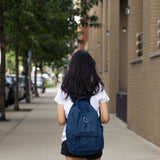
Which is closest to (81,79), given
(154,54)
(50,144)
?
(154,54)

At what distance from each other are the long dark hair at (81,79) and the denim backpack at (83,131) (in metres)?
0.14

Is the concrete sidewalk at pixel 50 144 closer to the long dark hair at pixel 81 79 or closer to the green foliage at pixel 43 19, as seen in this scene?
the green foliage at pixel 43 19

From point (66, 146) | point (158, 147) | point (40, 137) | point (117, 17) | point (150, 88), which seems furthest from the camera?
point (117, 17)

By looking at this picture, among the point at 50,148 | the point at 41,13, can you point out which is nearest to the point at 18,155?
the point at 50,148

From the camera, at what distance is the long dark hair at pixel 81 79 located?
3.76 meters

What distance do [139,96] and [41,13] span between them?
634 centimetres

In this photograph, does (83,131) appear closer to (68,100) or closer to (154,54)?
(68,100)

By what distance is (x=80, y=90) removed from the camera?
3.75 meters

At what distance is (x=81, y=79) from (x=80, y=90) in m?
0.09

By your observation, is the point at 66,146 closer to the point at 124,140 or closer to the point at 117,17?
the point at 124,140

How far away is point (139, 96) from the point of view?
36.6ft

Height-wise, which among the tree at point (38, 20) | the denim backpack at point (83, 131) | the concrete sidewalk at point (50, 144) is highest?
the tree at point (38, 20)

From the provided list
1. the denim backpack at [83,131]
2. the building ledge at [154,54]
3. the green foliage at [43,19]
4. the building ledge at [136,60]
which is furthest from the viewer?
the green foliage at [43,19]

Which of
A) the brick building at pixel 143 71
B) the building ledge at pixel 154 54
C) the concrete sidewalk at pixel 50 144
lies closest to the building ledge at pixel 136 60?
the brick building at pixel 143 71
